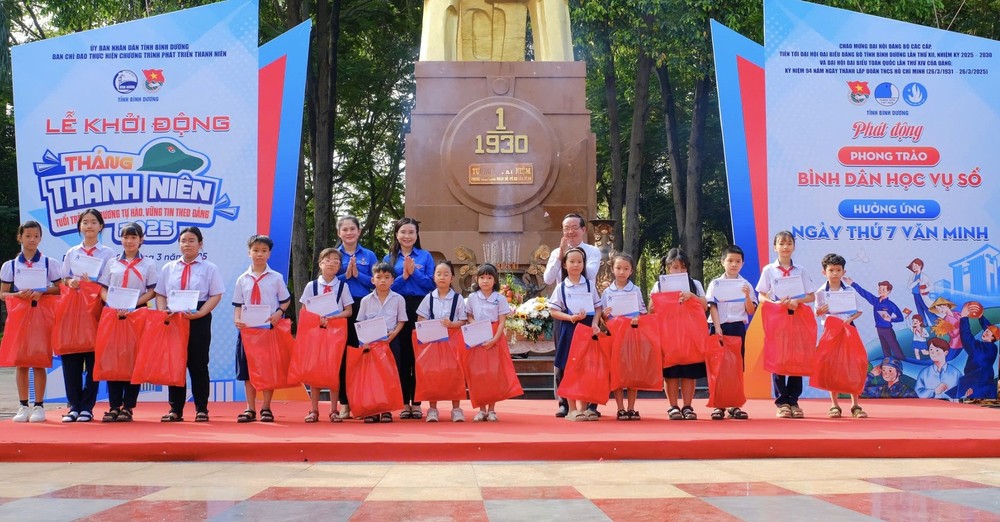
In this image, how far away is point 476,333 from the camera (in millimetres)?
7367

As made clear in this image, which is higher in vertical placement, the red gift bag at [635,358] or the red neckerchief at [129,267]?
the red neckerchief at [129,267]

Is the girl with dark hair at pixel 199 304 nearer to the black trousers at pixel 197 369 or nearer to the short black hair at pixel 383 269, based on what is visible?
the black trousers at pixel 197 369

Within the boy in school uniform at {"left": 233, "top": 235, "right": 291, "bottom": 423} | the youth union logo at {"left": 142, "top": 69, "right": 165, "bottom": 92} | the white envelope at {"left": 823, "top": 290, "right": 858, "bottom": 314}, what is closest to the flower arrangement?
the boy in school uniform at {"left": 233, "top": 235, "right": 291, "bottom": 423}

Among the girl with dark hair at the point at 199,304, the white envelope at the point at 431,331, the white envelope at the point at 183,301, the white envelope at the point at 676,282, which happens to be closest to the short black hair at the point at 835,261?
the white envelope at the point at 676,282

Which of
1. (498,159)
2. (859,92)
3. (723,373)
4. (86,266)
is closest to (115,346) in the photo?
(86,266)

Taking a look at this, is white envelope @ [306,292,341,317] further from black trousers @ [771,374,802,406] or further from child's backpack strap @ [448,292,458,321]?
black trousers @ [771,374,802,406]

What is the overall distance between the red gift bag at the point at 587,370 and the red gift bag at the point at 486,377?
39 centimetres

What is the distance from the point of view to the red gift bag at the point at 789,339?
7684 millimetres

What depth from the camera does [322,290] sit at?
749 centimetres

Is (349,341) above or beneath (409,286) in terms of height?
beneath

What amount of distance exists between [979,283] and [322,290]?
6261mm

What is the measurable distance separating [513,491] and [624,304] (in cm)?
308

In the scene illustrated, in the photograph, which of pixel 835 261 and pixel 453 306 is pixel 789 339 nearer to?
pixel 835 261

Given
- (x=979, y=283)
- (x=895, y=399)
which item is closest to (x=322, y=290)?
(x=895, y=399)
